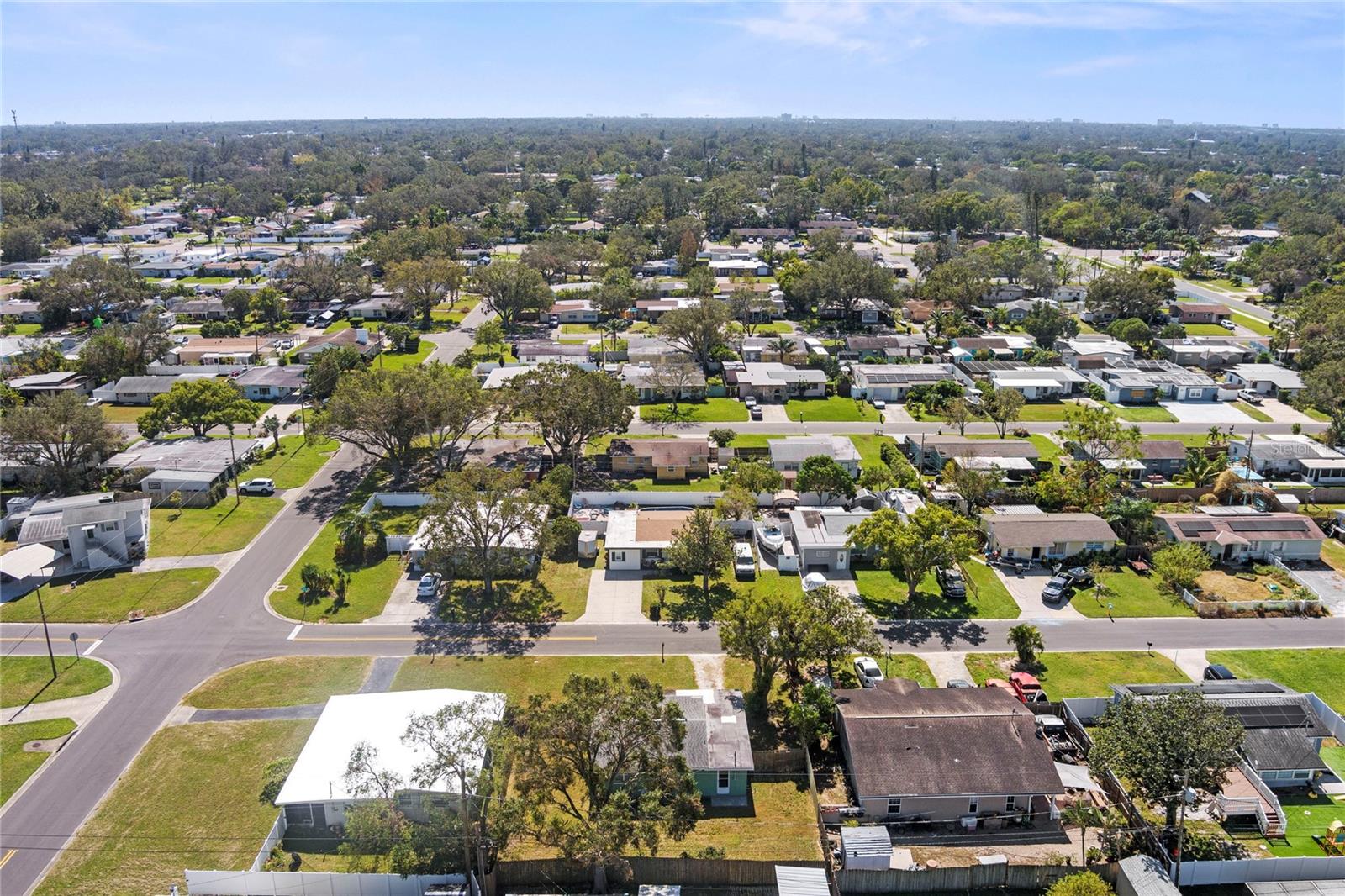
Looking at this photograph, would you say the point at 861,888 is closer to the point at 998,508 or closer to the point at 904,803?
the point at 904,803

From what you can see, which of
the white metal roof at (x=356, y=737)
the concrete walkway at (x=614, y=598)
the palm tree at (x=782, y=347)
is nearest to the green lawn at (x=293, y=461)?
the concrete walkway at (x=614, y=598)

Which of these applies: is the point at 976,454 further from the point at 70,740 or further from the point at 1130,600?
the point at 70,740

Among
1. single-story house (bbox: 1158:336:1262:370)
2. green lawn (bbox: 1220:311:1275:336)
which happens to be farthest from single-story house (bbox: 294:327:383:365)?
green lawn (bbox: 1220:311:1275:336)

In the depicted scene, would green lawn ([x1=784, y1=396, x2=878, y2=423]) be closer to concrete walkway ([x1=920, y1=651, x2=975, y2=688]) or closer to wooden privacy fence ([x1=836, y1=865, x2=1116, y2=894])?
concrete walkway ([x1=920, y1=651, x2=975, y2=688])

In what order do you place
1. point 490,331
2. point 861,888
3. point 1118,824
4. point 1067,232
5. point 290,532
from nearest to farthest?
point 861,888 < point 1118,824 < point 290,532 < point 490,331 < point 1067,232

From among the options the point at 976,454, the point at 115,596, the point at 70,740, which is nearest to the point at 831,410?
the point at 976,454

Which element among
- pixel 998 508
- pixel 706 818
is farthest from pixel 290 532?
pixel 998 508

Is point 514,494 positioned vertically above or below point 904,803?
above

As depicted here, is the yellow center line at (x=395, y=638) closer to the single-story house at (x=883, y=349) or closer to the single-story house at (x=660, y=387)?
the single-story house at (x=660, y=387)
